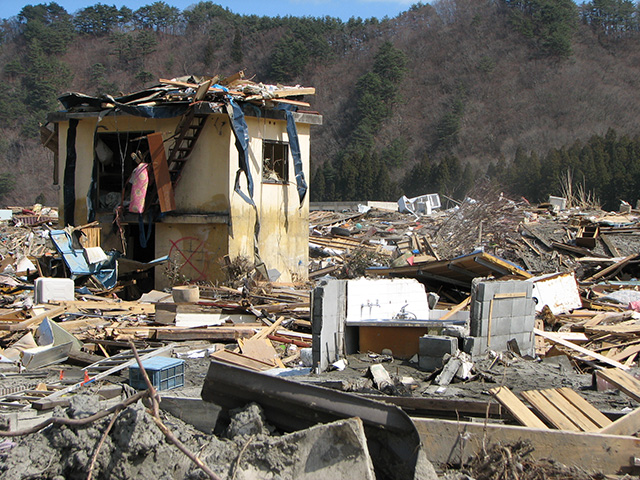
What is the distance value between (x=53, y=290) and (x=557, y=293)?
10.2 metres

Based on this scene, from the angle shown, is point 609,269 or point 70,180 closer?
point 70,180

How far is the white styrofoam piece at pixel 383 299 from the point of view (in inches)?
361

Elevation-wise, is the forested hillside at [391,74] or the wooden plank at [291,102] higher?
the forested hillside at [391,74]

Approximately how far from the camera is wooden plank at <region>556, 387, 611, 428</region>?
19.2 ft

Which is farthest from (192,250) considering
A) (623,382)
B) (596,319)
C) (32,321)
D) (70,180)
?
(623,382)

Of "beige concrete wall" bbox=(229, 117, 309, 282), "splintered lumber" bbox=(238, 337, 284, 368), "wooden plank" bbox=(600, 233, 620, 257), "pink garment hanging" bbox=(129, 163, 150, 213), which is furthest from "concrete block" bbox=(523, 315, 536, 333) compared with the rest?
"wooden plank" bbox=(600, 233, 620, 257)

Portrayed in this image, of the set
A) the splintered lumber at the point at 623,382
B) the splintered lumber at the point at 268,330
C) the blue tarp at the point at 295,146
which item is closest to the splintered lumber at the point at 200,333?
Answer: the splintered lumber at the point at 268,330

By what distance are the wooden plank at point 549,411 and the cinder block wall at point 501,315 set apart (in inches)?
88.9

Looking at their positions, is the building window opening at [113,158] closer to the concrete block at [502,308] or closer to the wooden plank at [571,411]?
the concrete block at [502,308]

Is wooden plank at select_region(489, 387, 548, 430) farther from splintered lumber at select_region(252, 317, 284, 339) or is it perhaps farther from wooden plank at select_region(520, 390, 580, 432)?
splintered lumber at select_region(252, 317, 284, 339)

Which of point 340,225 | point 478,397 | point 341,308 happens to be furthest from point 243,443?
point 340,225

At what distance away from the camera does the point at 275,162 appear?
17422 millimetres

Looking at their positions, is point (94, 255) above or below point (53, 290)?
above

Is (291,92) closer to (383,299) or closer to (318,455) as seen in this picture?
(383,299)
